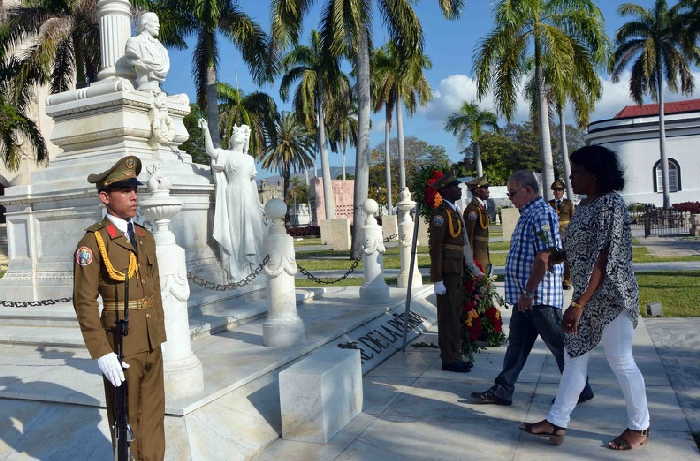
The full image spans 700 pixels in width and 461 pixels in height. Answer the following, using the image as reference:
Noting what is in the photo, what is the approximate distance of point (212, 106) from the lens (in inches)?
872

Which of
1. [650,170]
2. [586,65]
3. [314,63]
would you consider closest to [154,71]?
[586,65]

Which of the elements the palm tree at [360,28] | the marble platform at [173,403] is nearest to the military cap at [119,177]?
the marble platform at [173,403]

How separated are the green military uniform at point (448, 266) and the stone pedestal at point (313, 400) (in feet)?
5.21

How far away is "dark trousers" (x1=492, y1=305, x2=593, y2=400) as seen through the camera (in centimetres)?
447

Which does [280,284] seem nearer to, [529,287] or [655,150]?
[529,287]

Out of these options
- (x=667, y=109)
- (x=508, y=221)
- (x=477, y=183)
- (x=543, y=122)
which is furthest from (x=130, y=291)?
(x=667, y=109)

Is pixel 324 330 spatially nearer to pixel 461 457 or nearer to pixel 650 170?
pixel 461 457

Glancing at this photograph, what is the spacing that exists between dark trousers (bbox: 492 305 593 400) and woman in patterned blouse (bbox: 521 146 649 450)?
56 cm

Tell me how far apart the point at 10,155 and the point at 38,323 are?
17.8 m

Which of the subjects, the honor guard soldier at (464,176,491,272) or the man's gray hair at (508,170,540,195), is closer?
the man's gray hair at (508,170,540,195)

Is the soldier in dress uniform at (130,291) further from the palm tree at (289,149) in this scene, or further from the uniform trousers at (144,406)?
the palm tree at (289,149)

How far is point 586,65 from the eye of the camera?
17844 millimetres

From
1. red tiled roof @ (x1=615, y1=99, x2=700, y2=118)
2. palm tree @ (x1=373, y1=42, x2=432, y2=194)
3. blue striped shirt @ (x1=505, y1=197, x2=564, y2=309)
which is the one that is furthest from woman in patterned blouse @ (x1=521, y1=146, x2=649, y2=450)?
red tiled roof @ (x1=615, y1=99, x2=700, y2=118)

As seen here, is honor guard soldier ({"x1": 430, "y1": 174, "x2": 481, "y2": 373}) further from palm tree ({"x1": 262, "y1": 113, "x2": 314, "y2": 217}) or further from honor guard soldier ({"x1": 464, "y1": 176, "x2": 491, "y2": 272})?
palm tree ({"x1": 262, "y1": 113, "x2": 314, "y2": 217})
